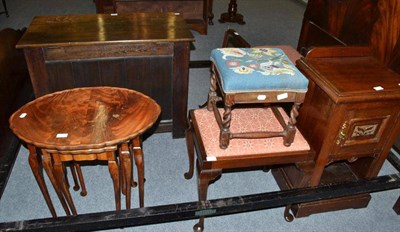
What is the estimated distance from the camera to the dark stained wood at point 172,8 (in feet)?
14.5

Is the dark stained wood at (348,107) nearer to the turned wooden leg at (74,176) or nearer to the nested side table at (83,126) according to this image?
the nested side table at (83,126)

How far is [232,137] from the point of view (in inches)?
70.2

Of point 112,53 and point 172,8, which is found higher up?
point 112,53

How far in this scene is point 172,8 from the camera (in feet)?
15.2

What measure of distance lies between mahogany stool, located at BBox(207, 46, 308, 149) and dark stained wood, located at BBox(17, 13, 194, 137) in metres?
0.59

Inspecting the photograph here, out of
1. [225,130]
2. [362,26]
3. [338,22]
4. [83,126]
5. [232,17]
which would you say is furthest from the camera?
[232,17]

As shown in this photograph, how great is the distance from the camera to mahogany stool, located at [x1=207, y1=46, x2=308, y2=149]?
164 cm

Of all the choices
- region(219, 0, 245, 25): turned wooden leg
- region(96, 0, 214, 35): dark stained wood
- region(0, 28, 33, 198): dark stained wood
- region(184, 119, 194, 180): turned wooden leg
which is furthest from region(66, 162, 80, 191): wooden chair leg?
region(219, 0, 245, 25): turned wooden leg

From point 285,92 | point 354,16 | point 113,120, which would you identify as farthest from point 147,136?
point 354,16

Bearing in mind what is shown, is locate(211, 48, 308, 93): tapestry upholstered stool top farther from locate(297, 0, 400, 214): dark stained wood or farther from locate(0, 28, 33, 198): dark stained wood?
→ locate(0, 28, 33, 198): dark stained wood

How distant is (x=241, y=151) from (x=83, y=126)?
0.82m

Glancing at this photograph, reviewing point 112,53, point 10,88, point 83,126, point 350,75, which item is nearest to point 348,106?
point 350,75

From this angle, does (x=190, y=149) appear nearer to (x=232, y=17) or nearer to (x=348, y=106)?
(x=348, y=106)

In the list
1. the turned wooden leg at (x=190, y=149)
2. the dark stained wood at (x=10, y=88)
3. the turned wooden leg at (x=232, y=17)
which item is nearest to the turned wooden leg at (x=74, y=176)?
the dark stained wood at (x=10, y=88)
